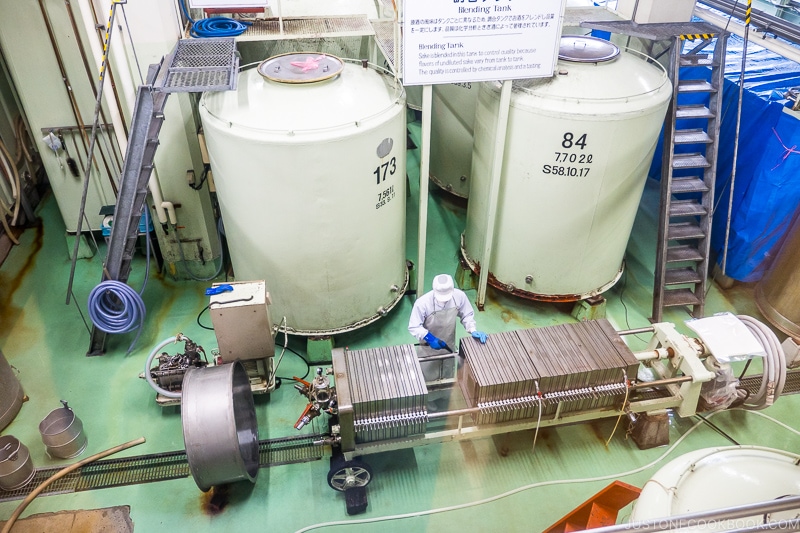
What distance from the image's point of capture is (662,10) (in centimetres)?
503

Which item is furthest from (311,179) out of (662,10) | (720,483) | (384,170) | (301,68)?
(662,10)

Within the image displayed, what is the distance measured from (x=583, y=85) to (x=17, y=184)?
588cm

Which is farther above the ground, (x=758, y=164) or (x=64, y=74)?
(x=64, y=74)

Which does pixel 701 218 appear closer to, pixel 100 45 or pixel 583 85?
pixel 583 85

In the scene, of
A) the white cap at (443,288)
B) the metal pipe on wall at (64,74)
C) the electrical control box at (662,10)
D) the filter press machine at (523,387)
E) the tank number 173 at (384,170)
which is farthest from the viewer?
the electrical control box at (662,10)

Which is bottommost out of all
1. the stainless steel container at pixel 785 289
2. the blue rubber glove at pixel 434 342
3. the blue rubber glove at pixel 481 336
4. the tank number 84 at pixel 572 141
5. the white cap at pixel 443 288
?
the stainless steel container at pixel 785 289

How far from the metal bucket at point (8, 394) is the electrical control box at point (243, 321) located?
1.74 m

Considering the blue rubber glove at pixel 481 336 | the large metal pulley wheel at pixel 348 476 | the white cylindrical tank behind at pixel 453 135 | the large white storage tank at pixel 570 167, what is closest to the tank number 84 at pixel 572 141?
Answer: the large white storage tank at pixel 570 167

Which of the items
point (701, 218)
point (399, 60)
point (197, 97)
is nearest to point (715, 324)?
point (701, 218)

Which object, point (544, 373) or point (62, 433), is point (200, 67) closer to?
point (62, 433)

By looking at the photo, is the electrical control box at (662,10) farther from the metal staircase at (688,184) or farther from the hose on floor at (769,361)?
the hose on floor at (769,361)

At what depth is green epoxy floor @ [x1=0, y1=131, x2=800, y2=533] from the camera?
12.2ft

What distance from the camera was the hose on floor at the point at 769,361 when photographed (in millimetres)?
3795

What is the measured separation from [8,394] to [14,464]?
0.71 metres
